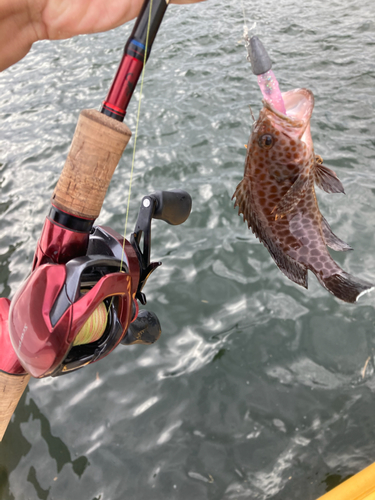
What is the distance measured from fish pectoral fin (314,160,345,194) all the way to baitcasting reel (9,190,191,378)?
66 cm

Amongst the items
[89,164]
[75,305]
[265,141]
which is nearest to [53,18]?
[89,164]

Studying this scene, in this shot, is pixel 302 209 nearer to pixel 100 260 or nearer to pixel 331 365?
pixel 100 260

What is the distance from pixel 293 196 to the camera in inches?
56.6

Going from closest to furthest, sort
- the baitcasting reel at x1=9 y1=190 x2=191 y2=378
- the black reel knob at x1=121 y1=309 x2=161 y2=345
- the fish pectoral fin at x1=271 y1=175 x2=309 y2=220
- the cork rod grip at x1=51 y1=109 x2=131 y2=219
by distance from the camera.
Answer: the baitcasting reel at x1=9 y1=190 x2=191 y2=378 → the cork rod grip at x1=51 y1=109 x2=131 y2=219 → the fish pectoral fin at x1=271 y1=175 x2=309 y2=220 → the black reel knob at x1=121 y1=309 x2=161 y2=345

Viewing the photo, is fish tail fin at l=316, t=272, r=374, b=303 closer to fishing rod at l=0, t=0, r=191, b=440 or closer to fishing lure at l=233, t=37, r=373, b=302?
fishing lure at l=233, t=37, r=373, b=302

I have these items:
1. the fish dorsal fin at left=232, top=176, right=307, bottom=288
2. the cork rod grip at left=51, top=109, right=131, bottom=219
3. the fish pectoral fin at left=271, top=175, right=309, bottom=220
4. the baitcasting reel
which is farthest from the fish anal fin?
the cork rod grip at left=51, top=109, right=131, bottom=219

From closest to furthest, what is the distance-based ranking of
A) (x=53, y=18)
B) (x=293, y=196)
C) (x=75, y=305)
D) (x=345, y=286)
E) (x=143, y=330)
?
1. (x=75, y=305)
2. (x=345, y=286)
3. (x=293, y=196)
4. (x=53, y=18)
5. (x=143, y=330)

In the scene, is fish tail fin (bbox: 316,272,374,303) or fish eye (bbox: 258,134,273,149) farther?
fish eye (bbox: 258,134,273,149)

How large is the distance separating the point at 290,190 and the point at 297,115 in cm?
27

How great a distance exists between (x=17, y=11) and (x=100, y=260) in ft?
3.72

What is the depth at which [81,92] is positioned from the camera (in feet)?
19.7

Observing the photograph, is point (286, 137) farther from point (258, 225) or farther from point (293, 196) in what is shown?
point (258, 225)

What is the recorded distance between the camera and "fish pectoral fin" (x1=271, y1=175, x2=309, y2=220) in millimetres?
1437

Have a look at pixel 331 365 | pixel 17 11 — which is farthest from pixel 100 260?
pixel 331 365
